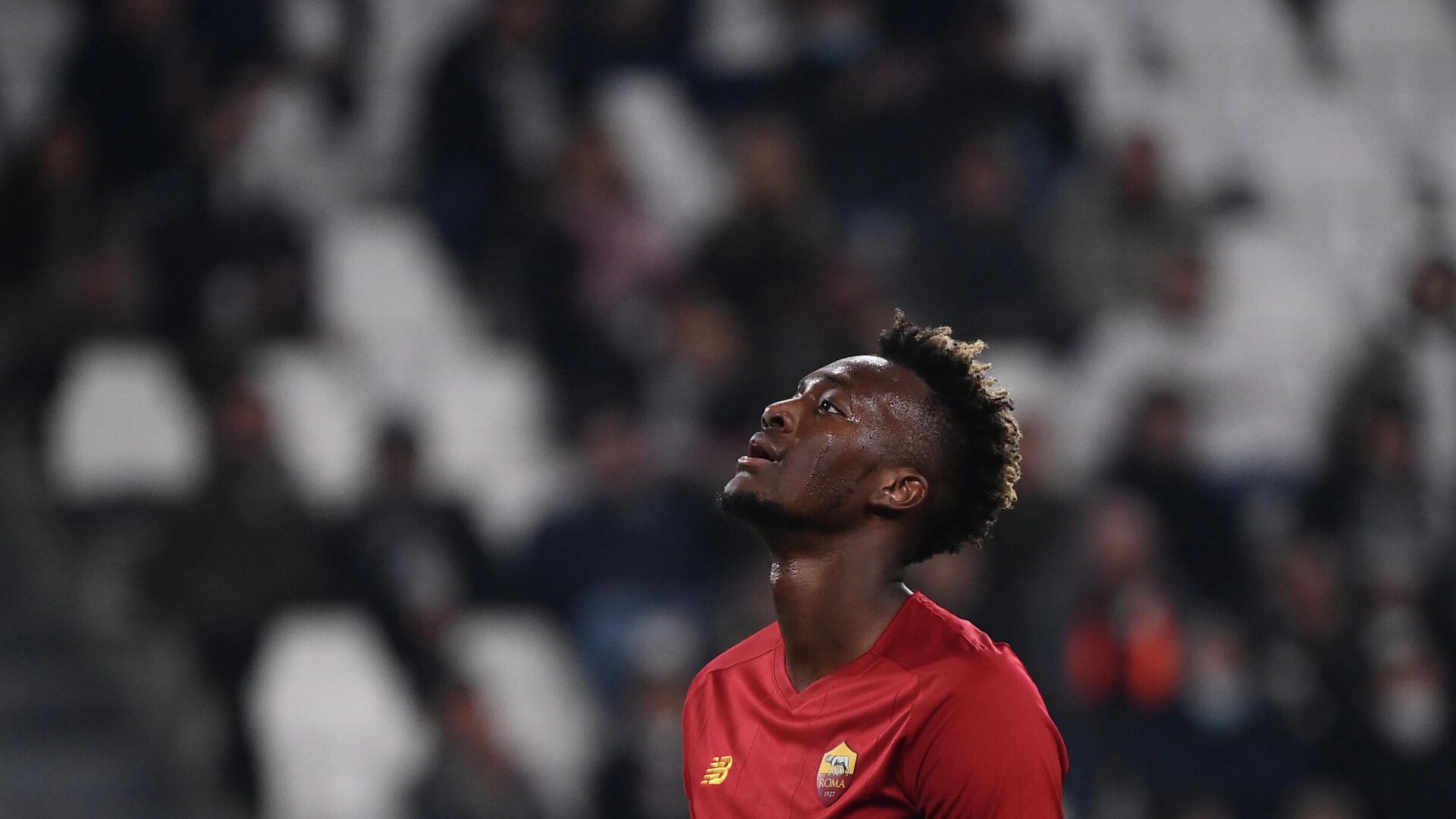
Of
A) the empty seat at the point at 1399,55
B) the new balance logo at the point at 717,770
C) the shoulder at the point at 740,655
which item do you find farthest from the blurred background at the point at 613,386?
the new balance logo at the point at 717,770

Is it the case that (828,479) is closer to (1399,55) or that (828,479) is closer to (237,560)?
(237,560)

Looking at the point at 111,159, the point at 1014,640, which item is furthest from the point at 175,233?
the point at 1014,640

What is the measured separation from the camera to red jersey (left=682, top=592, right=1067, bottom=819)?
213 cm

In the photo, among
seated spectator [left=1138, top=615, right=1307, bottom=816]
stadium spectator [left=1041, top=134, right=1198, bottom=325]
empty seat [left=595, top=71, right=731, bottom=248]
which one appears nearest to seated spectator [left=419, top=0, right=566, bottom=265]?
empty seat [left=595, top=71, right=731, bottom=248]

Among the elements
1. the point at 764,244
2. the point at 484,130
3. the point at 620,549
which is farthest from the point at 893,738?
the point at 484,130

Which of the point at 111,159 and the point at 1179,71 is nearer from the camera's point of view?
the point at 111,159

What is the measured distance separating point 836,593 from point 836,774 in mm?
264

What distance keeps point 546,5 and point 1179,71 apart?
3.15 m

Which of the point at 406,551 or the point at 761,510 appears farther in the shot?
the point at 406,551

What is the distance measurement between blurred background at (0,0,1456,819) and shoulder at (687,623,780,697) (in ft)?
10.8

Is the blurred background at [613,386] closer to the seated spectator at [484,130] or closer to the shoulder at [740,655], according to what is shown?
the seated spectator at [484,130]

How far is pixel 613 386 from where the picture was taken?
22.5 ft

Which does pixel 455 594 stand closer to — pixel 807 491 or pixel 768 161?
pixel 768 161

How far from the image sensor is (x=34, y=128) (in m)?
6.97
